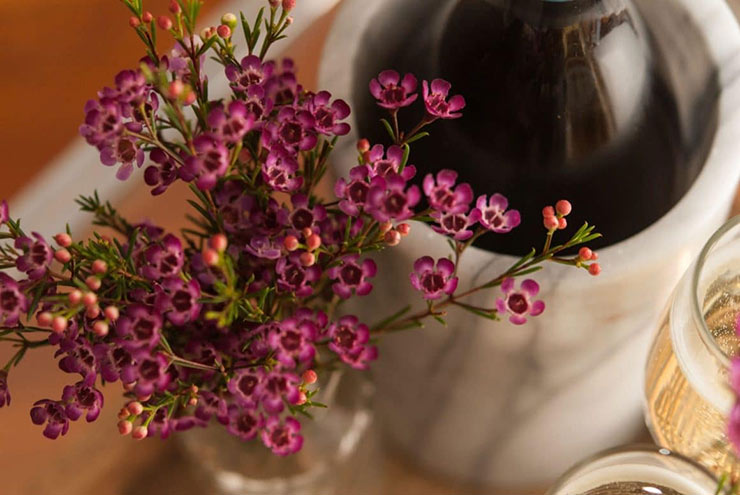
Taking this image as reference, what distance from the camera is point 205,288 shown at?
0.42 m

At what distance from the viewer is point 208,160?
12.7 inches

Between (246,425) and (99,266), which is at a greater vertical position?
(99,266)

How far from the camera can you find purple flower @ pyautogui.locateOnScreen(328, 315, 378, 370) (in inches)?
15.2

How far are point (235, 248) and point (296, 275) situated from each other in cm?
4

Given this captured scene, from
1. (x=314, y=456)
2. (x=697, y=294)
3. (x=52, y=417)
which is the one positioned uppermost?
(x=52, y=417)

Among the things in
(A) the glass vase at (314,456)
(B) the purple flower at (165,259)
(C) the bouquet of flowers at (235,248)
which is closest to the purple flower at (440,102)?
(C) the bouquet of flowers at (235,248)

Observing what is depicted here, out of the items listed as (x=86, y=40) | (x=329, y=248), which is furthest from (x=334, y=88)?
(x=86, y=40)

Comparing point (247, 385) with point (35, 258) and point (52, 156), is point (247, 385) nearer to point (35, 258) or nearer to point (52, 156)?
point (35, 258)

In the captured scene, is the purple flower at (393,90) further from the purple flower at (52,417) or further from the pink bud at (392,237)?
the purple flower at (52,417)

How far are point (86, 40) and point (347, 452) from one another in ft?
1.23

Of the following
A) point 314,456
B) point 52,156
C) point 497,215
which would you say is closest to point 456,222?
point 497,215

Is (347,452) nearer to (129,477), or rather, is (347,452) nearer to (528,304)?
(129,477)

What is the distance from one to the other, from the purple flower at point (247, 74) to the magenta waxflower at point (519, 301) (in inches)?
4.8

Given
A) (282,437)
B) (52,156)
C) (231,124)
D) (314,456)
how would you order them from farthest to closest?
(52,156) → (314,456) → (282,437) → (231,124)
